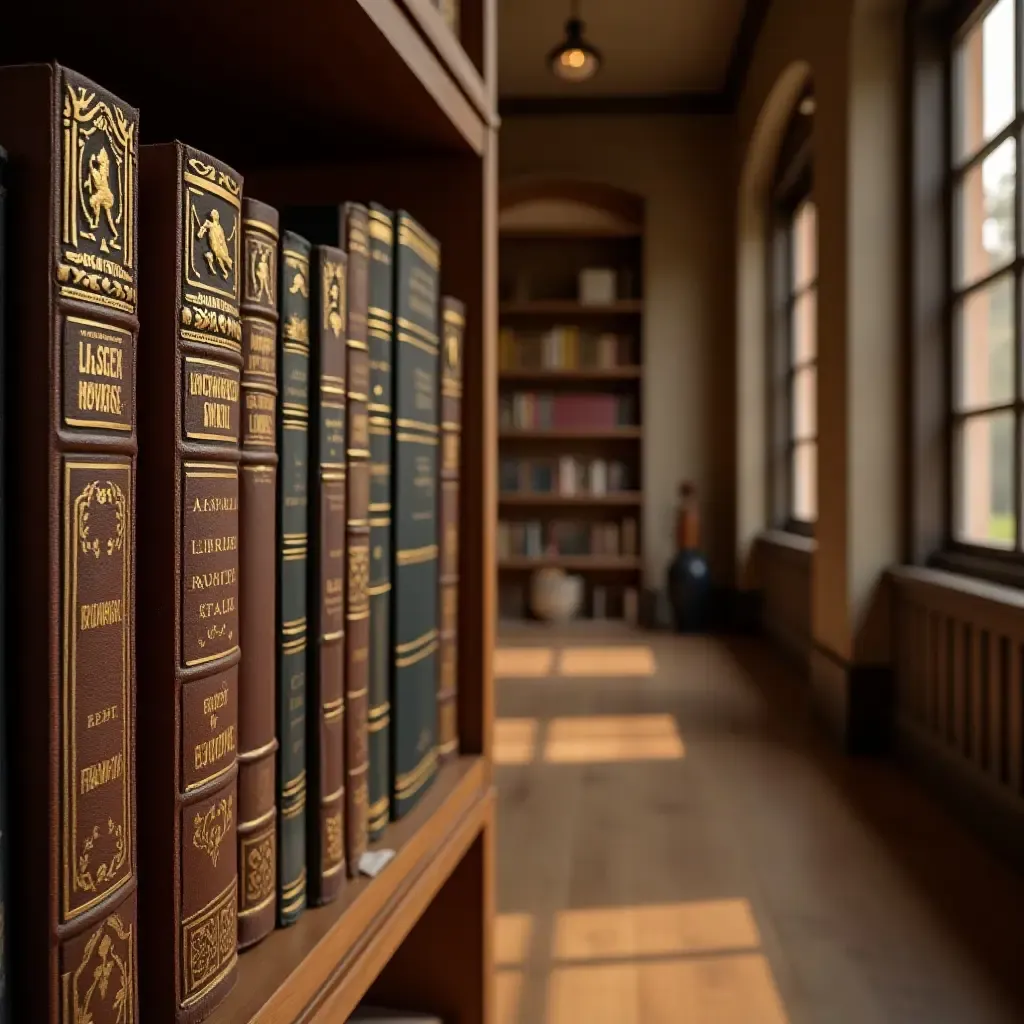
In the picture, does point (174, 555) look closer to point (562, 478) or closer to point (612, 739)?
point (612, 739)

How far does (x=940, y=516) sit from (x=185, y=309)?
280 centimetres

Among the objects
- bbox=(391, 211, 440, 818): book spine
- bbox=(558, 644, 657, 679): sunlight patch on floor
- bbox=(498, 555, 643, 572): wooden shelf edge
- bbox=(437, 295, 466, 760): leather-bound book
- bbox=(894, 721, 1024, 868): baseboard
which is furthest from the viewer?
bbox=(498, 555, 643, 572): wooden shelf edge

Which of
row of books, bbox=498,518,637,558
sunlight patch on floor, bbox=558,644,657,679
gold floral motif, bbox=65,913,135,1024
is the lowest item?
sunlight patch on floor, bbox=558,644,657,679

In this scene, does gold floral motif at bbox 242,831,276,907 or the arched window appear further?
the arched window

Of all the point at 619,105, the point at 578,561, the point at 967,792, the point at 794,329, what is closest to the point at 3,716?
the point at 967,792

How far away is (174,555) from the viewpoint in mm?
356

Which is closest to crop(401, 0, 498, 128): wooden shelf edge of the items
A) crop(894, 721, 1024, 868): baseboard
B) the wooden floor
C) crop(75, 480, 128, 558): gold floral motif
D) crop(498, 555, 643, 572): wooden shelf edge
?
crop(75, 480, 128, 558): gold floral motif

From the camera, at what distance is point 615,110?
570 centimetres

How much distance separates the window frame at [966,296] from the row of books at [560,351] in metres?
2.98

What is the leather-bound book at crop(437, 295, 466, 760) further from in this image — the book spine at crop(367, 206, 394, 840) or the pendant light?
the pendant light

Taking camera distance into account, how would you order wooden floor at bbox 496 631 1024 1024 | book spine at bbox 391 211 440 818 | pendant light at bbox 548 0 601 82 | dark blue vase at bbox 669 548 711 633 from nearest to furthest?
1. book spine at bbox 391 211 440 818
2. wooden floor at bbox 496 631 1024 1024
3. pendant light at bbox 548 0 601 82
4. dark blue vase at bbox 669 548 711 633

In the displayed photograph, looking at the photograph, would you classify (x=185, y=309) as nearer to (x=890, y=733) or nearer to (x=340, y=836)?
(x=340, y=836)

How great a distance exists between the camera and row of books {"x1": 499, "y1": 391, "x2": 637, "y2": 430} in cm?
569

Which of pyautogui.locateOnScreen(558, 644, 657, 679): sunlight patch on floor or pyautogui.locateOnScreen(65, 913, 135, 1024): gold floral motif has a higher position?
pyautogui.locateOnScreen(65, 913, 135, 1024): gold floral motif
